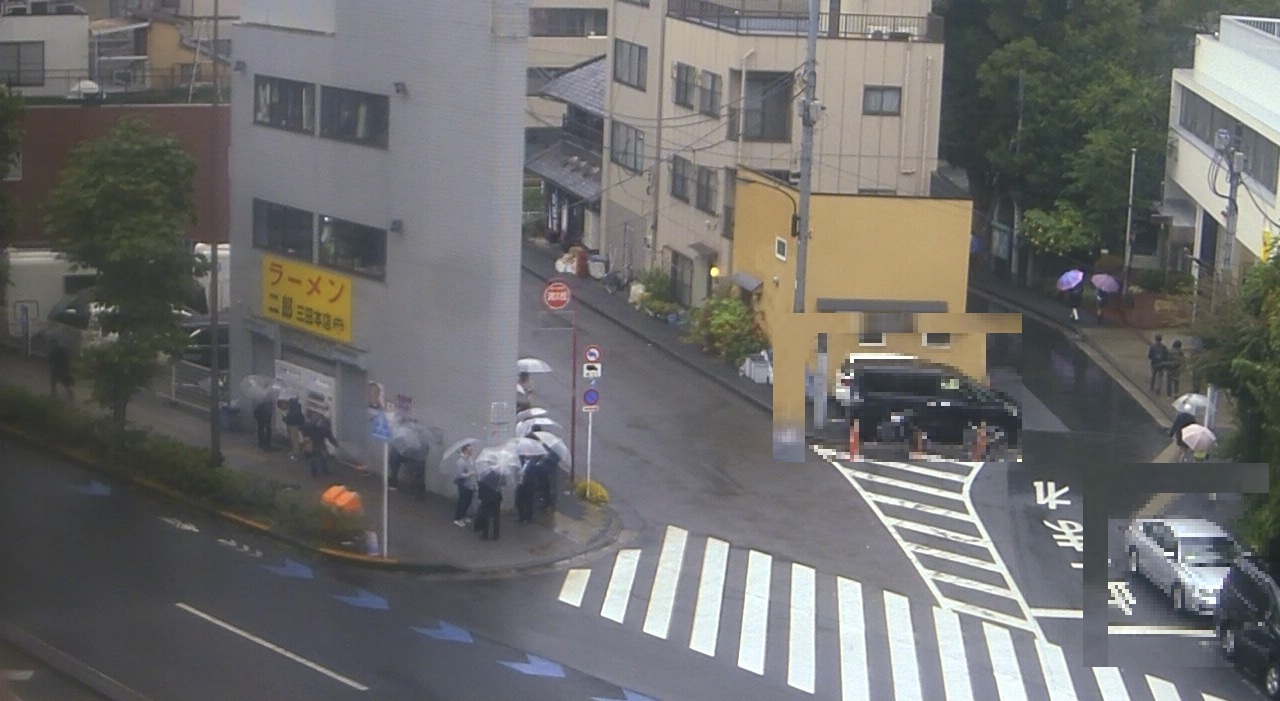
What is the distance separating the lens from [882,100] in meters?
24.2

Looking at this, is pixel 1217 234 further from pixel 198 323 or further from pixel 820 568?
pixel 198 323

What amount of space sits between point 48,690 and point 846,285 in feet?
29.7

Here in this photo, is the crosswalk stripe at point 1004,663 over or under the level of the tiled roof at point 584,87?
under

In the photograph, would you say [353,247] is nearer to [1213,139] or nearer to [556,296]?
[556,296]

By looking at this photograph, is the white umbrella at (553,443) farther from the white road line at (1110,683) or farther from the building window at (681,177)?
the building window at (681,177)

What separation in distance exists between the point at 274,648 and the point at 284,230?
6.58 m

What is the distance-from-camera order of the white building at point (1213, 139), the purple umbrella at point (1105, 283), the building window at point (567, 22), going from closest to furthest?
the white building at point (1213, 139)
the purple umbrella at point (1105, 283)
the building window at point (567, 22)

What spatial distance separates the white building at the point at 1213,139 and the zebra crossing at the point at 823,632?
898 cm

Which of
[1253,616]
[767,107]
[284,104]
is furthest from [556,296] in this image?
[767,107]

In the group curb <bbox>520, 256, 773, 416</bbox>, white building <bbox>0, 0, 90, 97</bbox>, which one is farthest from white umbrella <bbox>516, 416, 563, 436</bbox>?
white building <bbox>0, 0, 90, 97</bbox>

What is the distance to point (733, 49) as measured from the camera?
952 inches

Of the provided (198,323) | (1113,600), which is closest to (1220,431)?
(1113,600)


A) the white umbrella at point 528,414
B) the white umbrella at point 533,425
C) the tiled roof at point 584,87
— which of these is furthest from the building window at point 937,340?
the tiled roof at point 584,87

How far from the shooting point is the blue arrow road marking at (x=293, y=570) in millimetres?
14320
